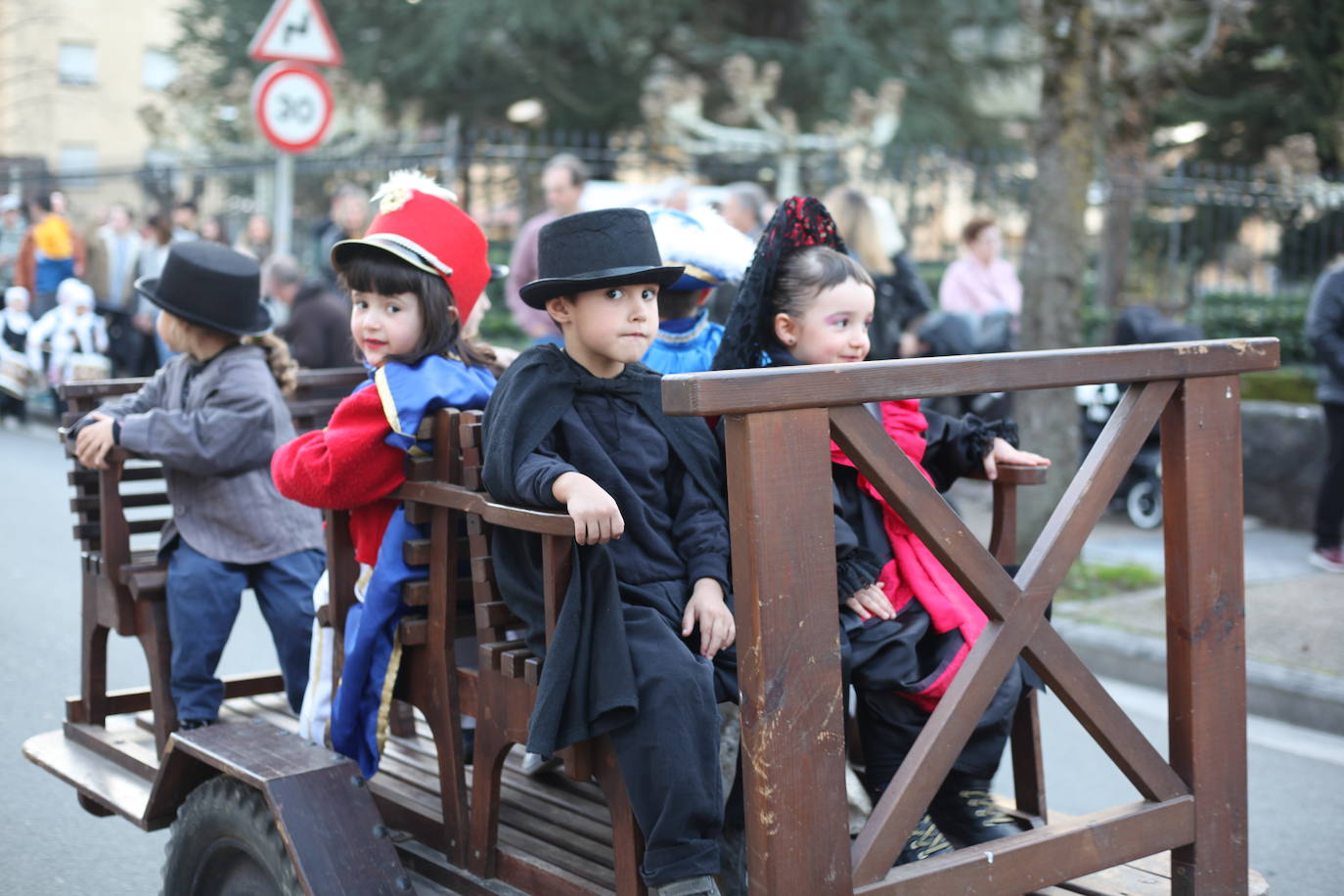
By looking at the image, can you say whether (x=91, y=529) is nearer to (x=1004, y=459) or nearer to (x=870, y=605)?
(x=870, y=605)

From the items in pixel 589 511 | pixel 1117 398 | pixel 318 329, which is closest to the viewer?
pixel 589 511

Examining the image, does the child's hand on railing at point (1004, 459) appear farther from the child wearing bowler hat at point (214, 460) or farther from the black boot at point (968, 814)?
the child wearing bowler hat at point (214, 460)

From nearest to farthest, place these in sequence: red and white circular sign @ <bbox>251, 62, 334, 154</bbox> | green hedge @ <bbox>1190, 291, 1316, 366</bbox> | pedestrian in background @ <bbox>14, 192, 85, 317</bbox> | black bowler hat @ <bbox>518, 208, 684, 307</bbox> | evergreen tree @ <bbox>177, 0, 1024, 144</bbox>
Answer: black bowler hat @ <bbox>518, 208, 684, 307</bbox> < red and white circular sign @ <bbox>251, 62, 334, 154</bbox> < green hedge @ <bbox>1190, 291, 1316, 366</bbox> < pedestrian in background @ <bbox>14, 192, 85, 317</bbox> < evergreen tree @ <bbox>177, 0, 1024, 144</bbox>

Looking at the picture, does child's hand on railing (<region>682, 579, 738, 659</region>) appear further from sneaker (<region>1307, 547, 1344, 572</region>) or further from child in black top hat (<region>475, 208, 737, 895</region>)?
sneaker (<region>1307, 547, 1344, 572</region>)

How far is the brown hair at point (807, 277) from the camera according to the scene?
311 cm

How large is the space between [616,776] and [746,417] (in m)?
0.76

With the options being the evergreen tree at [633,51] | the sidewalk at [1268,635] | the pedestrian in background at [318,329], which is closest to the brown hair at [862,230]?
the sidewalk at [1268,635]

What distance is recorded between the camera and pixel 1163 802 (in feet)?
8.25

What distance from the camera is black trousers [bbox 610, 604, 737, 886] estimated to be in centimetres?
237

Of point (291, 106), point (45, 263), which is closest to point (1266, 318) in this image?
point (291, 106)

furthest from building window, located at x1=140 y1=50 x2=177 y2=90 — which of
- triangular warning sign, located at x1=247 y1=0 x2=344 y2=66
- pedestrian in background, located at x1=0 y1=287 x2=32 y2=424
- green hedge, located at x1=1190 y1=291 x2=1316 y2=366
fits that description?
green hedge, located at x1=1190 y1=291 x2=1316 y2=366

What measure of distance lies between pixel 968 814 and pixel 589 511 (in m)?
1.16

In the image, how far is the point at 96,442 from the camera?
3.62 m

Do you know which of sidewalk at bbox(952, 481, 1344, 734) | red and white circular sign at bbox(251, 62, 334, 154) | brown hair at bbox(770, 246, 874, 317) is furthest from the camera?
red and white circular sign at bbox(251, 62, 334, 154)
